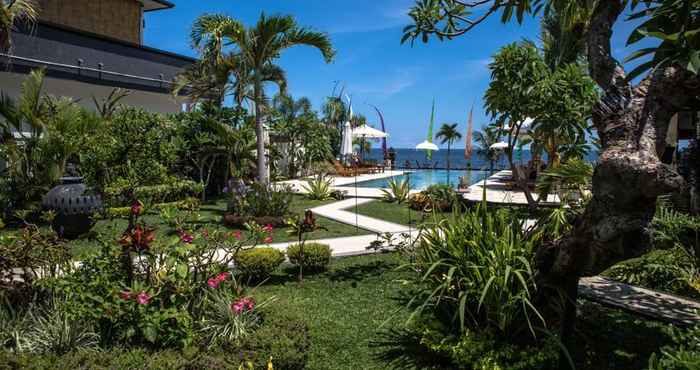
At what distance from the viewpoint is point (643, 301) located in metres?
A: 4.99

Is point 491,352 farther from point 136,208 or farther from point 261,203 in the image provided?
point 261,203

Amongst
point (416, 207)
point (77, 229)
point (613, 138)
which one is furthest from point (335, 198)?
point (613, 138)

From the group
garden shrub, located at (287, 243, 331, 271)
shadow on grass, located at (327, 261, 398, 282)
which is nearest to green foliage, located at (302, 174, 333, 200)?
shadow on grass, located at (327, 261, 398, 282)

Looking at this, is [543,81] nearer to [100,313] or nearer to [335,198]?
[100,313]

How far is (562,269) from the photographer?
355 centimetres

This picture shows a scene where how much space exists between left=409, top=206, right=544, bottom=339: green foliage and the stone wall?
1833cm

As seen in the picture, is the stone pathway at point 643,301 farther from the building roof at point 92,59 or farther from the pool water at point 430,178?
the pool water at point 430,178

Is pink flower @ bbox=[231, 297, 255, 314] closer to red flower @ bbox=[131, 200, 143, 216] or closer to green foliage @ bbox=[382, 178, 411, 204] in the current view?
red flower @ bbox=[131, 200, 143, 216]

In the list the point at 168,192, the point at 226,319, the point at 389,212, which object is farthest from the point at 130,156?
the point at 389,212

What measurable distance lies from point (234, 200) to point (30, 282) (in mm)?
8169

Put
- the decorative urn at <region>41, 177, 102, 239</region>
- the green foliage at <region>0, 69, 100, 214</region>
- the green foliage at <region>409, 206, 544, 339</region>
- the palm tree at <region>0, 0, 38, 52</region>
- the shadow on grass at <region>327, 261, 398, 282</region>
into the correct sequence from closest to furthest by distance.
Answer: the green foliage at <region>409, 206, 544, 339</region> → the shadow on grass at <region>327, 261, 398, 282</region> → the palm tree at <region>0, 0, 38, 52</region> → the decorative urn at <region>41, 177, 102, 239</region> → the green foliage at <region>0, 69, 100, 214</region>

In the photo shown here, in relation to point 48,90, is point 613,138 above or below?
below

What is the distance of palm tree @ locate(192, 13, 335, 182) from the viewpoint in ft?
45.1

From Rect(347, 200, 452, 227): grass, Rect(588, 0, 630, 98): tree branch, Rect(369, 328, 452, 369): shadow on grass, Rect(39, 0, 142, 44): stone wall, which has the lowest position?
Rect(369, 328, 452, 369): shadow on grass
